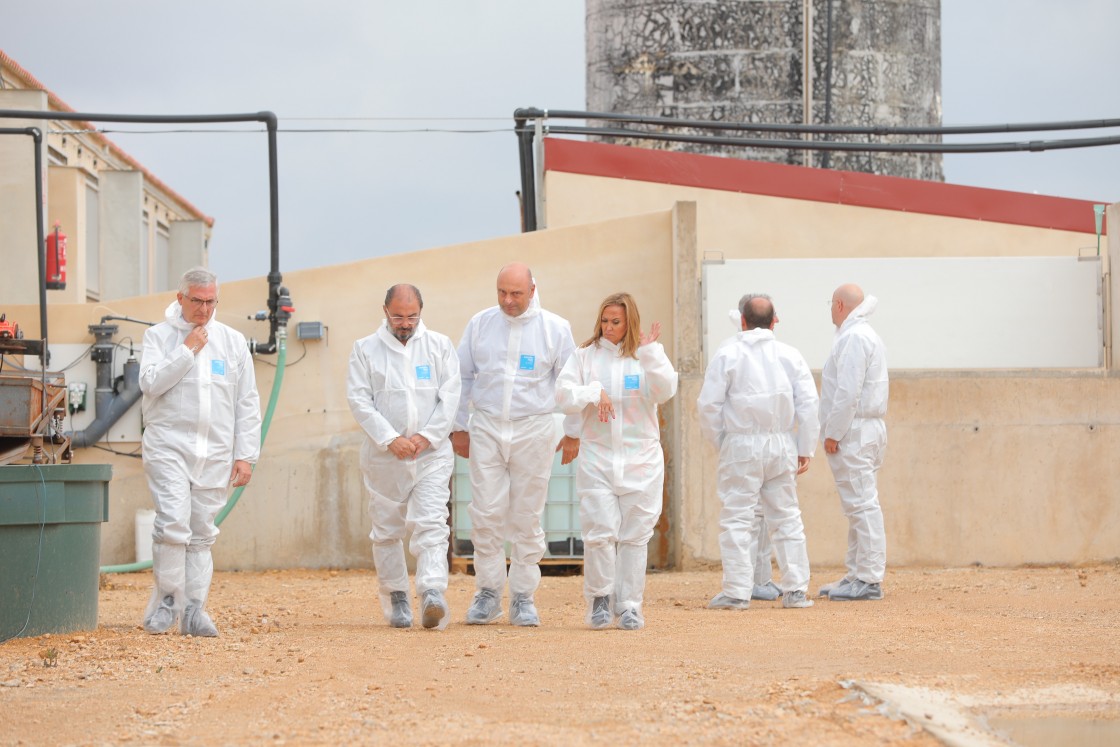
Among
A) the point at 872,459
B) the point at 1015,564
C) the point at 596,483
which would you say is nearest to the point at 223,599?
the point at 596,483

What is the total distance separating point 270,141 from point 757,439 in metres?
7.09

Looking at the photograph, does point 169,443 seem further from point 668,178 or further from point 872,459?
point 668,178

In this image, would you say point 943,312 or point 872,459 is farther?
point 943,312

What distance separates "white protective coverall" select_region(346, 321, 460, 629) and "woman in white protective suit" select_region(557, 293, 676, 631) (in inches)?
28.4

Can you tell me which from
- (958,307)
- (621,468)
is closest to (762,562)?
(621,468)

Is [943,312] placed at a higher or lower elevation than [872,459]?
higher

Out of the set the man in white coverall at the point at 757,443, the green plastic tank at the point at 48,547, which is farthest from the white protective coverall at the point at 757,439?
the green plastic tank at the point at 48,547

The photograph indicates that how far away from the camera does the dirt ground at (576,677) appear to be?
529 centimetres

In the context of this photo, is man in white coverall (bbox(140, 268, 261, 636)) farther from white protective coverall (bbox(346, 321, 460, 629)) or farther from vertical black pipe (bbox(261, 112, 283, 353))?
vertical black pipe (bbox(261, 112, 283, 353))

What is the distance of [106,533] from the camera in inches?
522

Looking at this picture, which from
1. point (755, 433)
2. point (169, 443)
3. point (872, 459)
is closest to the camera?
point (169, 443)

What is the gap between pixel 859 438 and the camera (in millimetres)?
10039

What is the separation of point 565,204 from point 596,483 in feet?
26.4

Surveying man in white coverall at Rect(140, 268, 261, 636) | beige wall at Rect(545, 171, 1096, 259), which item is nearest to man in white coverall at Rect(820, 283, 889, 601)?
man in white coverall at Rect(140, 268, 261, 636)
